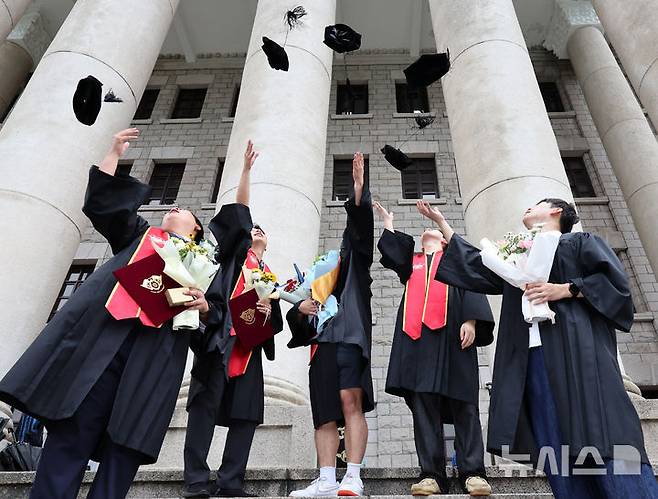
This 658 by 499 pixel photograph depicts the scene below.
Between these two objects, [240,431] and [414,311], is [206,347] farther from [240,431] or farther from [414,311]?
[414,311]

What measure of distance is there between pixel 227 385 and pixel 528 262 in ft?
8.28

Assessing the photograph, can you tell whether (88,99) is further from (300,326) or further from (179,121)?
(179,121)

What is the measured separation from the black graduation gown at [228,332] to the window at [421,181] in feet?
42.3

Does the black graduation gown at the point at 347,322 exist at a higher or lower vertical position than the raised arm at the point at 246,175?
lower

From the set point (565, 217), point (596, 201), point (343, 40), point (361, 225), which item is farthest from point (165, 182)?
point (565, 217)

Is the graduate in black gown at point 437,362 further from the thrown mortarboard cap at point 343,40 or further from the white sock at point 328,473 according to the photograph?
the thrown mortarboard cap at point 343,40

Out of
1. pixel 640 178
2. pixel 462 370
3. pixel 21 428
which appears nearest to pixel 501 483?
pixel 462 370

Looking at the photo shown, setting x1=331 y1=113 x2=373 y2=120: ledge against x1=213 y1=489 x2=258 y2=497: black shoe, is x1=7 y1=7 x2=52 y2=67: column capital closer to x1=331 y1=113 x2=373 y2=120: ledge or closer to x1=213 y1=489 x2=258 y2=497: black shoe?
x1=331 y1=113 x2=373 y2=120: ledge

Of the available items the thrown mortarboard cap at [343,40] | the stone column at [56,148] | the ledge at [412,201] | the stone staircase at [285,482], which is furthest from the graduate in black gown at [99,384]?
the ledge at [412,201]

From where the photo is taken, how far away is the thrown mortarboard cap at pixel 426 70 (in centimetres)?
625

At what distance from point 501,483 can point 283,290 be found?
2.33 meters

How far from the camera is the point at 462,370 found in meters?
4.41

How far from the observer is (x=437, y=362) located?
444cm

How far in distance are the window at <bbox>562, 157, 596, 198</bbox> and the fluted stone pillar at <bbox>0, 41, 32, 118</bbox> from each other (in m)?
17.2
